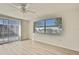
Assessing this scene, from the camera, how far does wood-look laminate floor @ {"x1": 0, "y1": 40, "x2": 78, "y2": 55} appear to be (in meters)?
2.17

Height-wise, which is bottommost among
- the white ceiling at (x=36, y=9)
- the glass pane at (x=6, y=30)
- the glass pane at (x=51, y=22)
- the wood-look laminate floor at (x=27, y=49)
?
Result: the wood-look laminate floor at (x=27, y=49)

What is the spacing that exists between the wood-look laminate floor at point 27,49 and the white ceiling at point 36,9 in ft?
1.86

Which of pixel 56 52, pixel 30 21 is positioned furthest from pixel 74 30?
pixel 30 21

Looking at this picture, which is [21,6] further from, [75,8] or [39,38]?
[75,8]

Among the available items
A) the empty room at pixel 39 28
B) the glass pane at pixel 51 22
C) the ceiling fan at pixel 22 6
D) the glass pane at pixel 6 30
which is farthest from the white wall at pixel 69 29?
the glass pane at pixel 6 30

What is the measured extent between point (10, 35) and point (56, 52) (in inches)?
39.4

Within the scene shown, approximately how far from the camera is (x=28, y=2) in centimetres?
217

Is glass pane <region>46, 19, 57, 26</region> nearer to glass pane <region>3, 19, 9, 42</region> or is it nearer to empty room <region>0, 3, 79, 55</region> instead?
empty room <region>0, 3, 79, 55</region>

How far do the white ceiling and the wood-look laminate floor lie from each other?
1.86ft

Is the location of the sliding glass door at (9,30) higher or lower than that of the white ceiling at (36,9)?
lower

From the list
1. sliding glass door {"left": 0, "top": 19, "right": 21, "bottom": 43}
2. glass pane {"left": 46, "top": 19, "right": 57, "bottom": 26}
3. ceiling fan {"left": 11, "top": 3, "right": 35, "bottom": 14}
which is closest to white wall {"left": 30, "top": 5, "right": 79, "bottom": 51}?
glass pane {"left": 46, "top": 19, "right": 57, "bottom": 26}

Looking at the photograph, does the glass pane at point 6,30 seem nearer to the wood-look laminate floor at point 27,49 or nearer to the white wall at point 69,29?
the wood-look laminate floor at point 27,49

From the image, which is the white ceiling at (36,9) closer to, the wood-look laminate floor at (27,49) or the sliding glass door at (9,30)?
the sliding glass door at (9,30)

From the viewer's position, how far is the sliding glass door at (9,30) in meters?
2.18
